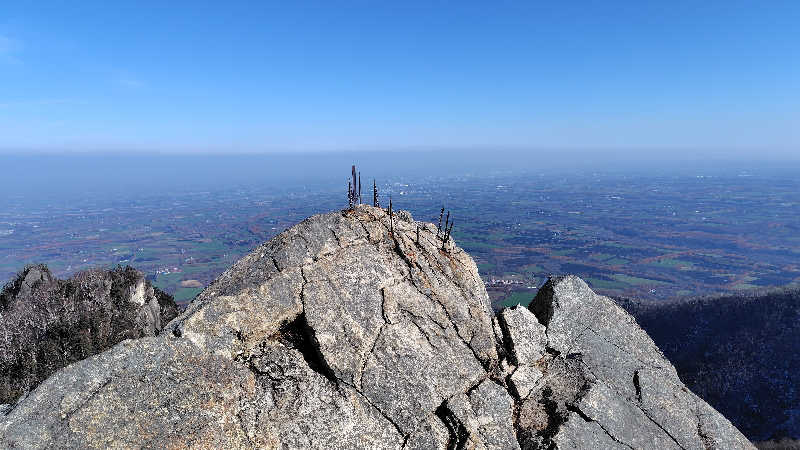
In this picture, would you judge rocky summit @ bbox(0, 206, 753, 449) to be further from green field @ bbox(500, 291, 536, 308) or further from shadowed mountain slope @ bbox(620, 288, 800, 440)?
green field @ bbox(500, 291, 536, 308)

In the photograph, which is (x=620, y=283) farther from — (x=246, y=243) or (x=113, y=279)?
(x=113, y=279)

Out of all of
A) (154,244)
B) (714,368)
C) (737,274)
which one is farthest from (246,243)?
(737,274)

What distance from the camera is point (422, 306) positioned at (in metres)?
12.3

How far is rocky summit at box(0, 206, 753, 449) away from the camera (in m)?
8.42

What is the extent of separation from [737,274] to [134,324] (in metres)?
228

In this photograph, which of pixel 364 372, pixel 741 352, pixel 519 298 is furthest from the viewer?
pixel 519 298

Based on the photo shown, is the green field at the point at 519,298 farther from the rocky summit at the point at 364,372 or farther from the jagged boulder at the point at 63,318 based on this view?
the rocky summit at the point at 364,372

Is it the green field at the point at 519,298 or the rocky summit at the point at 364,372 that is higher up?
the rocky summit at the point at 364,372

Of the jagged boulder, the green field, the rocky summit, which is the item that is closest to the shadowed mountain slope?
the green field

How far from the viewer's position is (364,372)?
34.3ft

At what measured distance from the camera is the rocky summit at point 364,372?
8.42 m

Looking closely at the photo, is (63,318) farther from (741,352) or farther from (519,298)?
(519,298)

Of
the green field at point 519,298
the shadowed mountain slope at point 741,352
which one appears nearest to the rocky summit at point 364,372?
the shadowed mountain slope at point 741,352

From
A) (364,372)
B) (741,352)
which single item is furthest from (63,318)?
(741,352)
